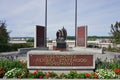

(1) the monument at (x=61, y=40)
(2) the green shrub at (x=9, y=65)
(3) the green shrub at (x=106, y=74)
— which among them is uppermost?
(1) the monument at (x=61, y=40)

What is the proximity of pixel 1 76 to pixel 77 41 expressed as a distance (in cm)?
2698

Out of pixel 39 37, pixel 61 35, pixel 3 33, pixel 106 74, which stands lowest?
pixel 106 74

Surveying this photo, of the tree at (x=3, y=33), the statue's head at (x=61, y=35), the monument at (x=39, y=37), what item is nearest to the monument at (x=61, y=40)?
the statue's head at (x=61, y=35)

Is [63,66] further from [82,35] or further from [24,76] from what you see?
[82,35]

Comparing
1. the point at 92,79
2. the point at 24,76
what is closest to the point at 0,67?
the point at 24,76

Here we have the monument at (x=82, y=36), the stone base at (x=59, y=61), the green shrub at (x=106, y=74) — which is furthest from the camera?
the monument at (x=82, y=36)

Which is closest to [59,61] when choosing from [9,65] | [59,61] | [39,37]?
[59,61]

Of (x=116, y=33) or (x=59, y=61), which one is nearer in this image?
(x=59, y=61)

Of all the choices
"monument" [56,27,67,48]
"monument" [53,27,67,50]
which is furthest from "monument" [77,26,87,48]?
"monument" [56,27,67,48]

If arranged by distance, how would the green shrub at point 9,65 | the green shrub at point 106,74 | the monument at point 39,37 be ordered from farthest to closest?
the monument at point 39,37, the green shrub at point 9,65, the green shrub at point 106,74

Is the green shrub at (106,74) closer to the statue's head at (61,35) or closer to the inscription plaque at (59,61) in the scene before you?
the inscription plaque at (59,61)

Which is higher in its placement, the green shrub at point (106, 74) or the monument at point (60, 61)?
the monument at point (60, 61)

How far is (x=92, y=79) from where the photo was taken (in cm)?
859

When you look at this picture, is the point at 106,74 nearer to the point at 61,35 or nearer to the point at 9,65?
the point at 9,65
